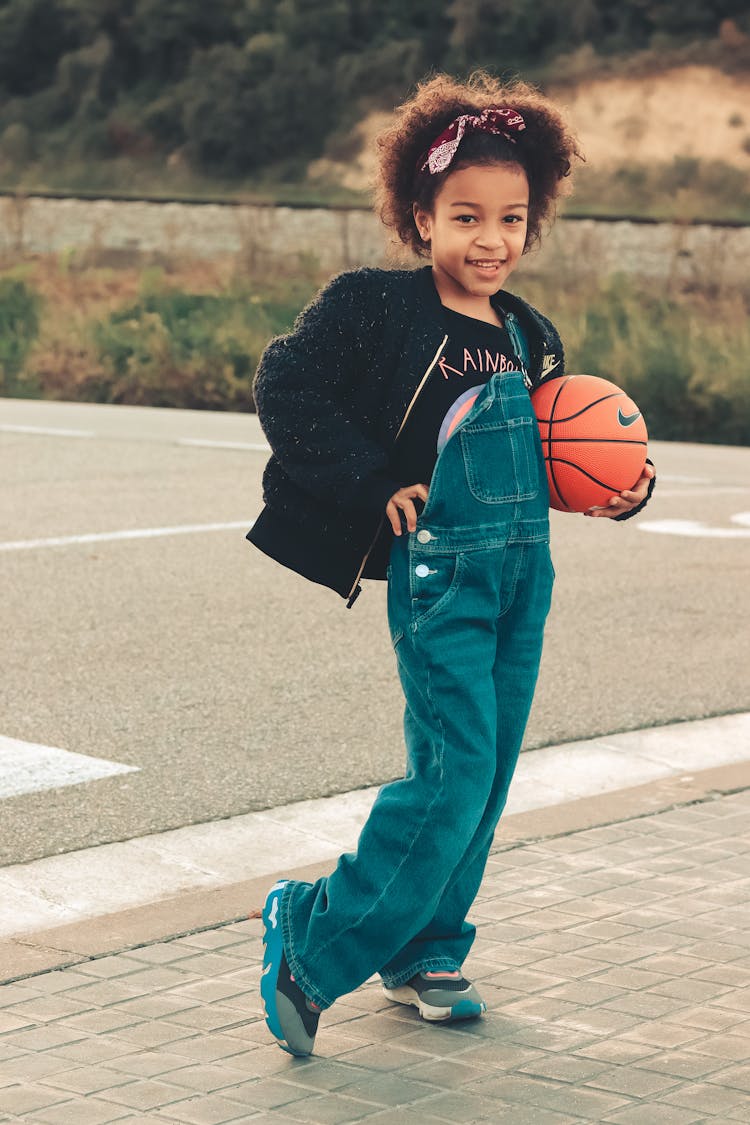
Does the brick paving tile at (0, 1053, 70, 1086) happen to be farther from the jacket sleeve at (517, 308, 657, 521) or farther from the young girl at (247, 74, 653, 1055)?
the jacket sleeve at (517, 308, 657, 521)

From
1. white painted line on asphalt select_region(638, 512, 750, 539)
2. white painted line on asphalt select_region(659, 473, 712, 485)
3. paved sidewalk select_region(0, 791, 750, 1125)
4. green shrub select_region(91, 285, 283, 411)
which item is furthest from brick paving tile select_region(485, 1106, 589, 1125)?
green shrub select_region(91, 285, 283, 411)

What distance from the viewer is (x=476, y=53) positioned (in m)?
77.2

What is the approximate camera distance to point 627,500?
3.94 metres

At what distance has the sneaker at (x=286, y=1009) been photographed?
11.8 ft

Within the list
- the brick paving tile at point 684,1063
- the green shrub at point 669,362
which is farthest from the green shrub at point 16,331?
the brick paving tile at point 684,1063

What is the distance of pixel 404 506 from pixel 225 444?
11.8m

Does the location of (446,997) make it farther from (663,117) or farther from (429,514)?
(663,117)

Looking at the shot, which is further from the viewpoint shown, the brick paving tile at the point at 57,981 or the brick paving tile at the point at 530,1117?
the brick paving tile at the point at 57,981

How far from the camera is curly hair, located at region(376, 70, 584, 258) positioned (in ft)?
12.4

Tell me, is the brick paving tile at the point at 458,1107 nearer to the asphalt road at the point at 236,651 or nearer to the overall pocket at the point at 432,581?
the overall pocket at the point at 432,581

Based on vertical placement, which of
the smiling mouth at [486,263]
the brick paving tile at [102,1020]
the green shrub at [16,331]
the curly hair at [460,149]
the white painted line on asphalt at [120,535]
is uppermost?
the green shrub at [16,331]

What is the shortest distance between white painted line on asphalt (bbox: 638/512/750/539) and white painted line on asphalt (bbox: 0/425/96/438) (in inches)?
224

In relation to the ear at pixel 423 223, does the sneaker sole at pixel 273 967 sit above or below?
below

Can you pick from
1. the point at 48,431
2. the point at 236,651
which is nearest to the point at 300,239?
the point at 48,431
